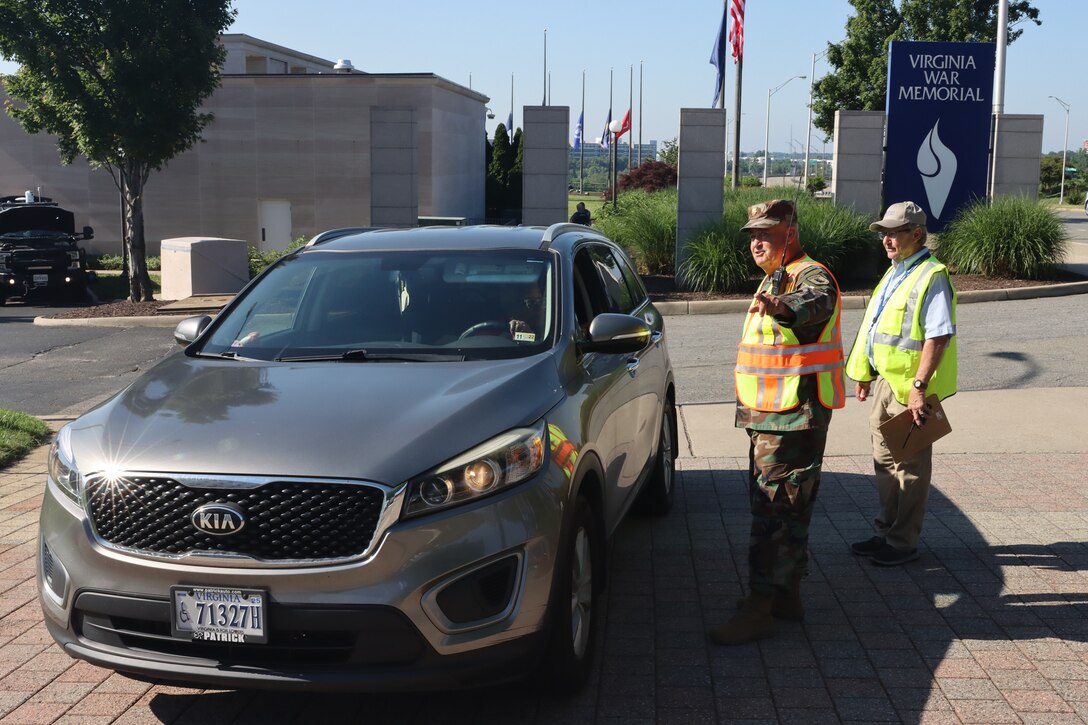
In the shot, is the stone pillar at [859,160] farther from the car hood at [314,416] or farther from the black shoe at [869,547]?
the car hood at [314,416]

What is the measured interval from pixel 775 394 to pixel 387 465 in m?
1.85

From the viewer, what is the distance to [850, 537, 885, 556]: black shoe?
5961 millimetres

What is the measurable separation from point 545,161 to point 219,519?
15.8 meters

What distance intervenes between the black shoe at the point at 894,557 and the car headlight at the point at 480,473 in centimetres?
254

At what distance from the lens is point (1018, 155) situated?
66.2ft

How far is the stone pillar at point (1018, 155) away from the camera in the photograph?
2008 centimetres

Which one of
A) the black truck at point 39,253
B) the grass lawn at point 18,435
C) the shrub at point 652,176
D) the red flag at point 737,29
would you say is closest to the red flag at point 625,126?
the shrub at point 652,176

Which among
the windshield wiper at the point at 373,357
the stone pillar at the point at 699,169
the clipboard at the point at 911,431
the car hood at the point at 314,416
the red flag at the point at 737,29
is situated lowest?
the clipboard at the point at 911,431

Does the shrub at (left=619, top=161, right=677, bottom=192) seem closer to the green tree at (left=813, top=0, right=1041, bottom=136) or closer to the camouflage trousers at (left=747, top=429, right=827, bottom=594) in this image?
the green tree at (left=813, top=0, right=1041, bottom=136)

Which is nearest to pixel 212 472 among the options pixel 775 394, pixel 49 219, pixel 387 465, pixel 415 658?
pixel 387 465

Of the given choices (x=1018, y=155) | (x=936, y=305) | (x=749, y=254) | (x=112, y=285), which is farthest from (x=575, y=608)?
(x=112, y=285)

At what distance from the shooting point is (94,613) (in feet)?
12.5

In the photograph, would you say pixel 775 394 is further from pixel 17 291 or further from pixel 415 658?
pixel 17 291

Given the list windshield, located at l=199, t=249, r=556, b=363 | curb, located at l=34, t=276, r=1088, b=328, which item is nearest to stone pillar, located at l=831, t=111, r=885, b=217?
curb, located at l=34, t=276, r=1088, b=328
